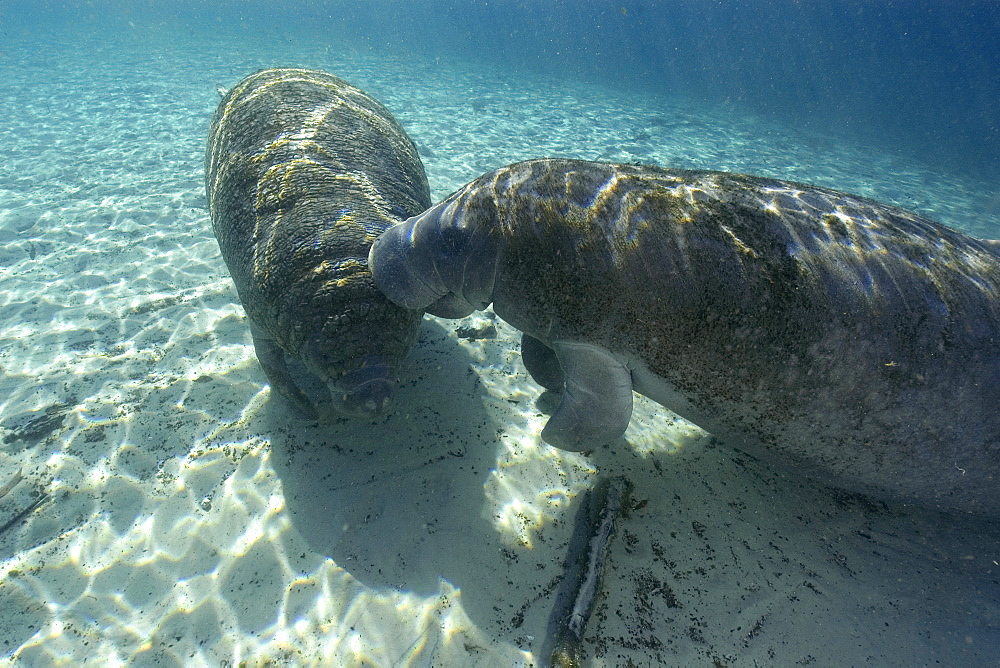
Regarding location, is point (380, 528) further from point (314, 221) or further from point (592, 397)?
point (314, 221)

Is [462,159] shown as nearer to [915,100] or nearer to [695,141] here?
[695,141]

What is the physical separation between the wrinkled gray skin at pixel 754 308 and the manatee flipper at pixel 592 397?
0.4 inches

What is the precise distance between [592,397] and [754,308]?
1052 millimetres

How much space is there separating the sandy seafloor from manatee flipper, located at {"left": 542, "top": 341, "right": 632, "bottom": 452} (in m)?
0.80

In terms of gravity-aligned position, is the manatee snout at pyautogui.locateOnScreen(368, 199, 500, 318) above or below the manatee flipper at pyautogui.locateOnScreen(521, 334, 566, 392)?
above

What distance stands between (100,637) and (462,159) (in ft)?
36.7

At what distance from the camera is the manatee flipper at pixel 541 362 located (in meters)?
4.09

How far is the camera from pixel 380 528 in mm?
3342

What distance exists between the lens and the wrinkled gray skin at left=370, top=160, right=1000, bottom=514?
2.65 meters

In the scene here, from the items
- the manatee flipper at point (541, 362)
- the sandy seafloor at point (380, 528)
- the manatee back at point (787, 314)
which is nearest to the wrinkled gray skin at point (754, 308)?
the manatee back at point (787, 314)

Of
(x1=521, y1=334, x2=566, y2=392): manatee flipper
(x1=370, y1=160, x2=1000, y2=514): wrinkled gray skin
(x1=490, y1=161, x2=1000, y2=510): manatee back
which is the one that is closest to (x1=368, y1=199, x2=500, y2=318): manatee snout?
(x1=370, y1=160, x2=1000, y2=514): wrinkled gray skin

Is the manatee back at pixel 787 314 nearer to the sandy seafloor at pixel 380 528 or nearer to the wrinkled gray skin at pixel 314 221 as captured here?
the sandy seafloor at pixel 380 528

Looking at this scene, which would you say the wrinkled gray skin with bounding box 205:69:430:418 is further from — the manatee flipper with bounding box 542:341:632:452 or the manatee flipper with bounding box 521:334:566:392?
the manatee flipper with bounding box 542:341:632:452

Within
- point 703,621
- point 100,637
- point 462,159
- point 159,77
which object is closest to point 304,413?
point 100,637
